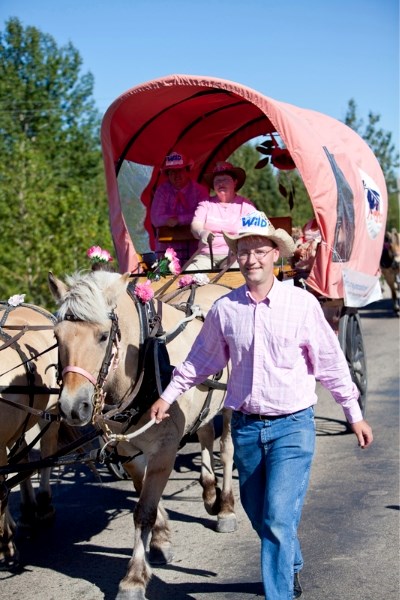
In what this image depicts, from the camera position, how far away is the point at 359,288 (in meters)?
8.41

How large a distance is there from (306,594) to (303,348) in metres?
1.55

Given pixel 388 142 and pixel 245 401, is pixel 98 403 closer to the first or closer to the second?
pixel 245 401

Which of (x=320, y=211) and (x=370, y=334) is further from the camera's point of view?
(x=370, y=334)

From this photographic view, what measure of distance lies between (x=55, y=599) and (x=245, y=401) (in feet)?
5.85

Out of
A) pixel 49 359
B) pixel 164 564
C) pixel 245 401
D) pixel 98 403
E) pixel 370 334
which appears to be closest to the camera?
Result: pixel 245 401

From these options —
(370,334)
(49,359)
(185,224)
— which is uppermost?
(185,224)

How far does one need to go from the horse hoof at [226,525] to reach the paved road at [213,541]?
0.07 m

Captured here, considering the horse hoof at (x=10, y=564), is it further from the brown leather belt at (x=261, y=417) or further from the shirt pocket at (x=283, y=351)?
the shirt pocket at (x=283, y=351)

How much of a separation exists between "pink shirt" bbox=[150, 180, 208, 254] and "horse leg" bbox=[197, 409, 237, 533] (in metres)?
2.54

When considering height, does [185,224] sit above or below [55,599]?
above

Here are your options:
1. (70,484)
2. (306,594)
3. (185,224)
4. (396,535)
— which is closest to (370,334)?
(185,224)

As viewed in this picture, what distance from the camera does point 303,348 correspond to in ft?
13.1

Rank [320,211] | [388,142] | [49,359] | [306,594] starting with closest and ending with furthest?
[306,594] < [49,359] < [320,211] < [388,142]

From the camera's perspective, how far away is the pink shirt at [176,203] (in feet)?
28.0
